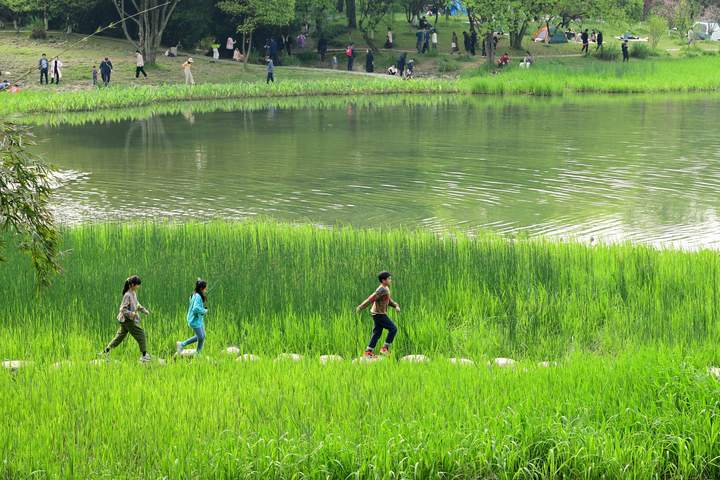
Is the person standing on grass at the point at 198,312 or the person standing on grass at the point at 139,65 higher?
the person standing on grass at the point at 139,65

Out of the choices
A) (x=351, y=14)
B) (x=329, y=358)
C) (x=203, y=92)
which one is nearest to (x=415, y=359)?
(x=329, y=358)

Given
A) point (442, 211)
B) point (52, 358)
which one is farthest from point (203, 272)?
point (442, 211)

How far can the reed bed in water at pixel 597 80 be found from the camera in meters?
52.1

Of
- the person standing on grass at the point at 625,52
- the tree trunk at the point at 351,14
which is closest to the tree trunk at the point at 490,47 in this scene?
the person standing on grass at the point at 625,52

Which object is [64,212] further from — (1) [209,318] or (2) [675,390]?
(2) [675,390]

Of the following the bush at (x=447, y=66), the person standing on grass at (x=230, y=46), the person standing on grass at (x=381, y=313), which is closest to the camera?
the person standing on grass at (x=381, y=313)

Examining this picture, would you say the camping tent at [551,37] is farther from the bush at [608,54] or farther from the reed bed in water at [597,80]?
the reed bed in water at [597,80]

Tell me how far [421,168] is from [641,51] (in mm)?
40570

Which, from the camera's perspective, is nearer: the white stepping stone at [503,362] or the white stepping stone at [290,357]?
the white stepping stone at [503,362]

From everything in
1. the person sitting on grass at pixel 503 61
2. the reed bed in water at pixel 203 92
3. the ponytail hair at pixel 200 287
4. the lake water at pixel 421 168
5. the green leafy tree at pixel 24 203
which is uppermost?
the person sitting on grass at pixel 503 61

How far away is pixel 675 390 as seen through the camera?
9695 millimetres

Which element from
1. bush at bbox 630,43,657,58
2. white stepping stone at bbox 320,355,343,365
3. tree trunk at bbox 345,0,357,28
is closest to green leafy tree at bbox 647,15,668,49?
bush at bbox 630,43,657,58

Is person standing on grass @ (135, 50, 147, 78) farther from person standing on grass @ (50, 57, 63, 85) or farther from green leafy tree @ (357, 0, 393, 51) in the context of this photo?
green leafy tree @ (357, 0, 393, 51)

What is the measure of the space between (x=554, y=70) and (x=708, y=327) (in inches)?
1780
